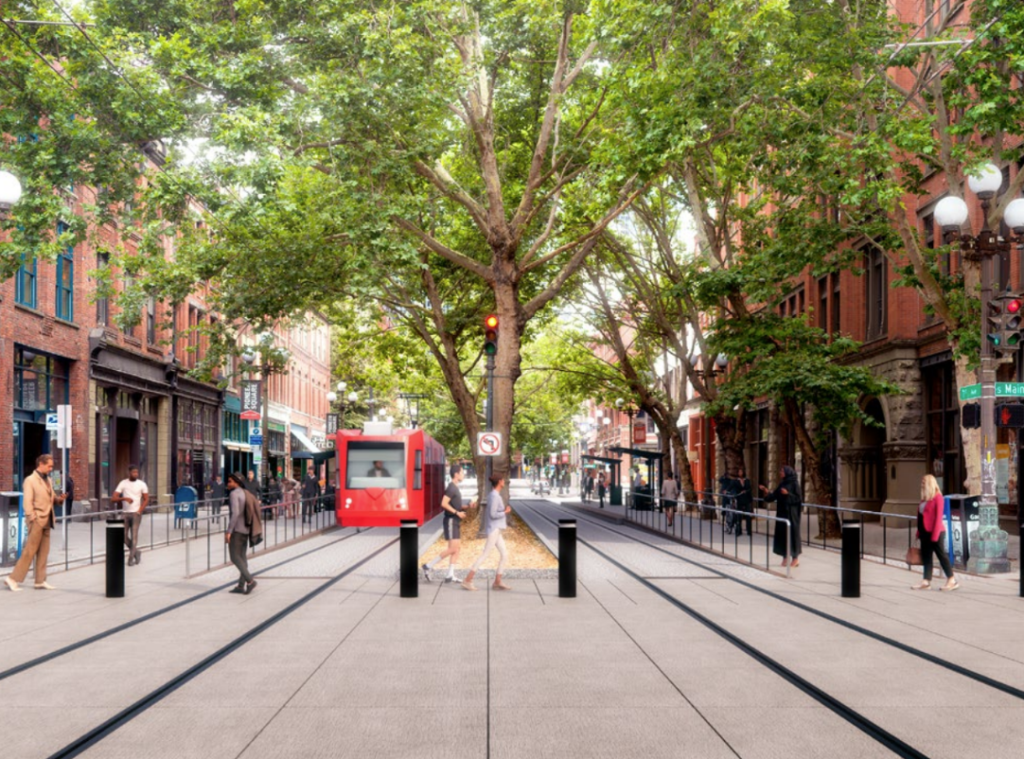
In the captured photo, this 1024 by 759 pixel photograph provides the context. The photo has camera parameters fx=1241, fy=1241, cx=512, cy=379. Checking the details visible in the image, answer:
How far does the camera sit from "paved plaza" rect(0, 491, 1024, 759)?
7168 millimetres

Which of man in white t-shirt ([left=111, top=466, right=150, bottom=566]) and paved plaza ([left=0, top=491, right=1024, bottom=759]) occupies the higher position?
man in white t-shirt ([left=111, top=466, right=150, bottom=566])

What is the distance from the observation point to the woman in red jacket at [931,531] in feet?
54.7

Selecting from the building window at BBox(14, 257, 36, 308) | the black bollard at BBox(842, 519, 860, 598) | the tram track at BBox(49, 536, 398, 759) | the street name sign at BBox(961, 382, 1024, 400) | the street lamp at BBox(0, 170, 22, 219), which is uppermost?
the building window at BBox(14, 257, 36, 308)

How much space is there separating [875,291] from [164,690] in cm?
3101

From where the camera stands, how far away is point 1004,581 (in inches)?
723

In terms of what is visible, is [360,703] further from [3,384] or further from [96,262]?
[96,262]

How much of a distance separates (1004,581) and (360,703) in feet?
43.0

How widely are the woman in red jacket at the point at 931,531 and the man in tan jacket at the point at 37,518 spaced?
1159 cm

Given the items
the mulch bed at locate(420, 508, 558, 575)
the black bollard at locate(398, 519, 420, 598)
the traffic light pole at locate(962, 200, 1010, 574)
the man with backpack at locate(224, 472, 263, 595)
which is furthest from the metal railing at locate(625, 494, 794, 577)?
the man with backpack at locate(224, 472, 263, 595)

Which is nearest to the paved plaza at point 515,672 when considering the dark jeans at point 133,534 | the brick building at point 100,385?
the dark jeans at point 133,534

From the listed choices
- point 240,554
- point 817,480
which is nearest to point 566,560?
point 240,554

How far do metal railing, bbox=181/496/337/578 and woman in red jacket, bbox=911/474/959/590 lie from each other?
33.8 feet

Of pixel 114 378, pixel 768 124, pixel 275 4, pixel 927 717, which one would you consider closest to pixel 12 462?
pixel 114 378

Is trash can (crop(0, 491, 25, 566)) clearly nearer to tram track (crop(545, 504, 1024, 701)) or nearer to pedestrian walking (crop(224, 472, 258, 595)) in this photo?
pedestrian walking (crop(224, 472, 258, 595))
